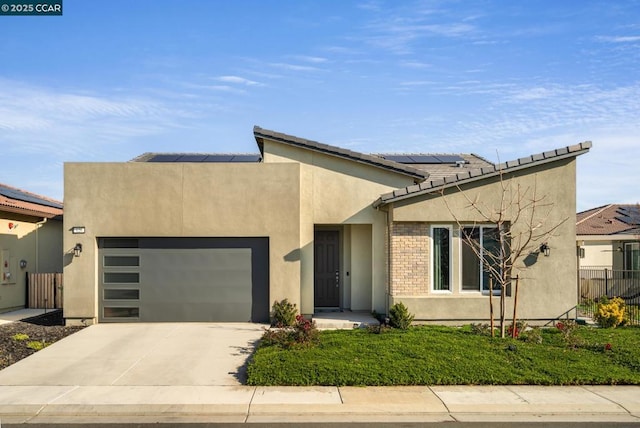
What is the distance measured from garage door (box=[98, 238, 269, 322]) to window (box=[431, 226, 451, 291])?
435 cm

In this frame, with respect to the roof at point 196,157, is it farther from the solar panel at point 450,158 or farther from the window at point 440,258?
the window at point 440,258

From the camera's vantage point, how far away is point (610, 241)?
23.3 meters

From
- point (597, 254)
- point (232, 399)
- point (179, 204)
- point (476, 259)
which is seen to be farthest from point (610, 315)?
point (597, 254)

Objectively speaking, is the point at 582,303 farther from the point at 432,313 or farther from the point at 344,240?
the point at 344,240

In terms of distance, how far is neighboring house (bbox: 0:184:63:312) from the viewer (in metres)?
16.3

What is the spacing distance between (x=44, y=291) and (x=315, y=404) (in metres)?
12.7

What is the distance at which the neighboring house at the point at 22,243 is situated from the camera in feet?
53.6

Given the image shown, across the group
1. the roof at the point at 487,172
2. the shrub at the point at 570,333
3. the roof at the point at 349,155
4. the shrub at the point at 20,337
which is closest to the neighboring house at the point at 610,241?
the roof at the point at 487,172

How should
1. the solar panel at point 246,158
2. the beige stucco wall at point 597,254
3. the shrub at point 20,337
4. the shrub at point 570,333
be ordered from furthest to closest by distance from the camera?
the beige stucco wall at point 597,254, the solar panel at point 246,158, the shrub at point 20,337, the shrub at point 570,333

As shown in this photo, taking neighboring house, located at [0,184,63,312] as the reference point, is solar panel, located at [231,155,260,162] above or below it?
above

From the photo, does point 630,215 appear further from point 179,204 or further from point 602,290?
point 179,204

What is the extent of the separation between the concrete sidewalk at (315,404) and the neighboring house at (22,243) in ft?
29.3

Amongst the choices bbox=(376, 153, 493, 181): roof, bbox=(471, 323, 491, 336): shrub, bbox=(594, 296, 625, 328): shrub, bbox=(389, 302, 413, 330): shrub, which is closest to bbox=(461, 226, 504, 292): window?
bbox=(471, 323, 491, 336): shrub

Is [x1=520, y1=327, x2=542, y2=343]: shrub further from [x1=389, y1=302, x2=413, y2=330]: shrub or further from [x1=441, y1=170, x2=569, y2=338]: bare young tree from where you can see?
[x1=389, y1=302, x2=413, y2=330]: shrub
